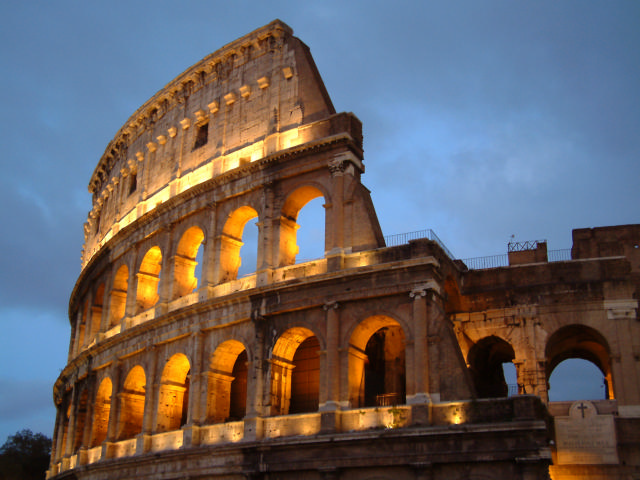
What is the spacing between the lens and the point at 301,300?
21.5 meters

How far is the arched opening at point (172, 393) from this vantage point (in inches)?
961

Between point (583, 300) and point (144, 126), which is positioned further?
point (144, 126)

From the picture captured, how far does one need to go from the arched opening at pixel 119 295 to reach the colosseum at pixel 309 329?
0.08m

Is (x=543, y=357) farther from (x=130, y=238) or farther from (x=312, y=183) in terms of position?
(x=130, y=238)

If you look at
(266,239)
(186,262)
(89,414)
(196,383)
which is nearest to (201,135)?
Result: (186,262)

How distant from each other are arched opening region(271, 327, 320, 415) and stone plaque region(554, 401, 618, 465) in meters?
7.29

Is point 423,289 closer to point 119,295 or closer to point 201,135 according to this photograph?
point 201,135

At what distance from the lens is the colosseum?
1900 cm

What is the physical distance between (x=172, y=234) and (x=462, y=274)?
1044 centimetres

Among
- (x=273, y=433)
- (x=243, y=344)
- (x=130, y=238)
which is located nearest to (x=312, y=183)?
(x=243, y=344)

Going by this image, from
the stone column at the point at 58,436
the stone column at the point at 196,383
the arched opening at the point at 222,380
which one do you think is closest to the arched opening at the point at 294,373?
the arched opening at the point at 222,380

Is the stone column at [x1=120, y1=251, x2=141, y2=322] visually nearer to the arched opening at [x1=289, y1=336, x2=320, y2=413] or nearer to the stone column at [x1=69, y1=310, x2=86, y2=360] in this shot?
the stone column at [x1=69, y1=310, x2=86, y2=360]

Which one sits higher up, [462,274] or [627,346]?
[462,274]

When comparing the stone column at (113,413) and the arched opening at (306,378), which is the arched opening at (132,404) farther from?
the arched opening at (306,378)
